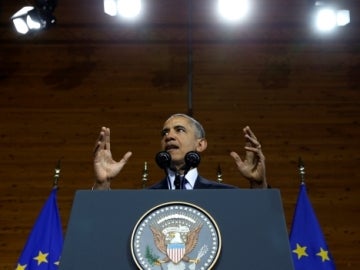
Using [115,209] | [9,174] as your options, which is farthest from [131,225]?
[9,174]

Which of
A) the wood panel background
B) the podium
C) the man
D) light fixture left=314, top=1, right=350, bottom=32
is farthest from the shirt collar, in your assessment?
light fixture left=314, top=1, right=350, bottom=32

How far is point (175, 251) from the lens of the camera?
53.5 inches

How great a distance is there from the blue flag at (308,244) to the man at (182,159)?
1976 mm

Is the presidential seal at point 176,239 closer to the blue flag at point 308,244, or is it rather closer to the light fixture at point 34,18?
the blue flag at point 308,244

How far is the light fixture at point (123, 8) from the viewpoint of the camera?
5.79m

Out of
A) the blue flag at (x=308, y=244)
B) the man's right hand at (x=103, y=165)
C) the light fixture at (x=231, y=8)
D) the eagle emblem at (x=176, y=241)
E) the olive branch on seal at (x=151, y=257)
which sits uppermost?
the light fixture at (x=231, y=8)

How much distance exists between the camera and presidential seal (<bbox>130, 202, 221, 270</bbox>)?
1352 mm

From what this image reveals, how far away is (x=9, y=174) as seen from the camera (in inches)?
228

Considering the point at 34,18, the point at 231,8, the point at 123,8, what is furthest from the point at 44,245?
the point at 231,8

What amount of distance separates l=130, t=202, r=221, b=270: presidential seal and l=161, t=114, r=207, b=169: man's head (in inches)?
37.3

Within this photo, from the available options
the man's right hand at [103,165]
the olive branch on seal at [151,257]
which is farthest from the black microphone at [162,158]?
the olive branch on seal at [151,257]

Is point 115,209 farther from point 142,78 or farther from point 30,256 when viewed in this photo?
point 142,78

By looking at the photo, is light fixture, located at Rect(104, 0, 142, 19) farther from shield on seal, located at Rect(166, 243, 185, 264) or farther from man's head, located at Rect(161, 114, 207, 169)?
shield on seal, located at Rect(166, 243, 185, 264)

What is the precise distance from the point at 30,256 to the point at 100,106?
225 cm
